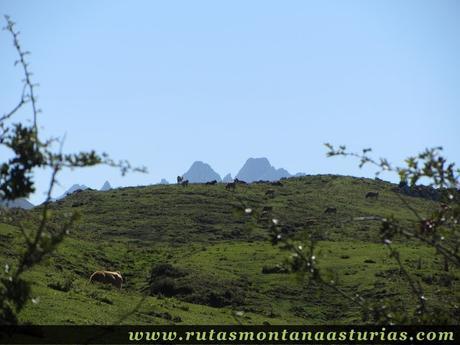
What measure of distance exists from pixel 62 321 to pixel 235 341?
23.4 feet

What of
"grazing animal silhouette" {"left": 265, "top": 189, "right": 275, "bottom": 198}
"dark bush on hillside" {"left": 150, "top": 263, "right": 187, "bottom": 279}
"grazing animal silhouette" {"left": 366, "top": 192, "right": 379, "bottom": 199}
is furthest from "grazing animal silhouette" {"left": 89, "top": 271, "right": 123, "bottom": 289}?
"grazing animal silhouette" {"left": 366, "top": 192, "right": 379, "bottom": 199}

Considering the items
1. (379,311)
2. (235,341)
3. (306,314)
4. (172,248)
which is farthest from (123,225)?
(379,311)

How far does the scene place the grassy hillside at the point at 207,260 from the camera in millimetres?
25906

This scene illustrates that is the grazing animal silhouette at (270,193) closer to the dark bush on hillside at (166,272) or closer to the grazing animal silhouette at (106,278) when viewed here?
the dark bush on hillside at (166,272)

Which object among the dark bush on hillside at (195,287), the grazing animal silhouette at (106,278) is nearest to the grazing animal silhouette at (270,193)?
the dark bush on hillside at (195,287)

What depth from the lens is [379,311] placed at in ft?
21.6

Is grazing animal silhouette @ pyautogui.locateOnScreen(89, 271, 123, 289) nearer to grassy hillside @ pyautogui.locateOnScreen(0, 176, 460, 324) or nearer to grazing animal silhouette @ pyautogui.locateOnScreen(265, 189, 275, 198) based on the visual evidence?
grassy hillside @ pyautogui.locateOnScreen(0, 176, 460, 324)

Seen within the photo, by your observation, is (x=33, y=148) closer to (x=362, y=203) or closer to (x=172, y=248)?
(x=172, y=248)

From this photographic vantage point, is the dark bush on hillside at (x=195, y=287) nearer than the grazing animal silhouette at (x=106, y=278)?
No

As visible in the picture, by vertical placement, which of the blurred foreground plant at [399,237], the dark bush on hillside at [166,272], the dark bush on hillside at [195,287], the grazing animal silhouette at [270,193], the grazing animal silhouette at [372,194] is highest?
the grazing animal silhouette at [372,194]

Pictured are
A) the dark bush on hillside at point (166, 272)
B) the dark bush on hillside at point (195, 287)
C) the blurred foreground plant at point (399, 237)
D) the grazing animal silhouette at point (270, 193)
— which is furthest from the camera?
the grazing animal silhouette at point (270, 193)

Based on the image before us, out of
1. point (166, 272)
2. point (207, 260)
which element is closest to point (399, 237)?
point (166, 272)

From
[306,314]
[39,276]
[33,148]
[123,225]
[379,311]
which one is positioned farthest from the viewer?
[123,225]

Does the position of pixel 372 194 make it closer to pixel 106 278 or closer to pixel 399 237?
pixel 106 278
